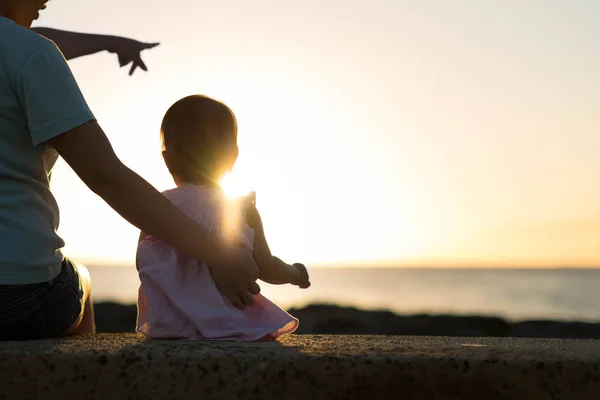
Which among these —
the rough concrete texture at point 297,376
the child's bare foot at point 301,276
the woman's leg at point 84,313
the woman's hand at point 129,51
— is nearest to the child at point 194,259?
the child's bare foot at point 301,276

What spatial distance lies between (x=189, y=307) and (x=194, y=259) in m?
0.18

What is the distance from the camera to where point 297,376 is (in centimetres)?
183

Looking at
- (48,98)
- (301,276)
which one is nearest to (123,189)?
(48,98)

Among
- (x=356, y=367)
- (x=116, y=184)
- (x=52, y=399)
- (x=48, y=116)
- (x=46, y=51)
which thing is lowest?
(x=52, y=399)

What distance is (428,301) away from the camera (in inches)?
2350

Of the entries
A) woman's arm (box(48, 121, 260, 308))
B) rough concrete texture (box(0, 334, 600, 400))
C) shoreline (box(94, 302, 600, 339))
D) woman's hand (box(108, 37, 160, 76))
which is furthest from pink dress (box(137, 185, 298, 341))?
shoreline (box(94, 302, 600, 339))

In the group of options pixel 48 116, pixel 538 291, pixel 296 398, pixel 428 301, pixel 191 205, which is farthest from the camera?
pixel 538 291

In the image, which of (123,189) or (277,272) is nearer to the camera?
(123,189)

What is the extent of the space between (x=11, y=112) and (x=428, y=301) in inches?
2343

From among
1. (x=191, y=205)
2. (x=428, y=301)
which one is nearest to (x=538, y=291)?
(x=428, y=301)

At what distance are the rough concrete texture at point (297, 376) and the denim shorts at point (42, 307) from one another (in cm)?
41

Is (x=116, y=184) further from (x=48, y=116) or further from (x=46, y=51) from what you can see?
(x=46, y=51)

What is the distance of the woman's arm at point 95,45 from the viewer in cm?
369

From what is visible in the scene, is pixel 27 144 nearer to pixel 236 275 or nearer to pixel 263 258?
pixel 236 275
